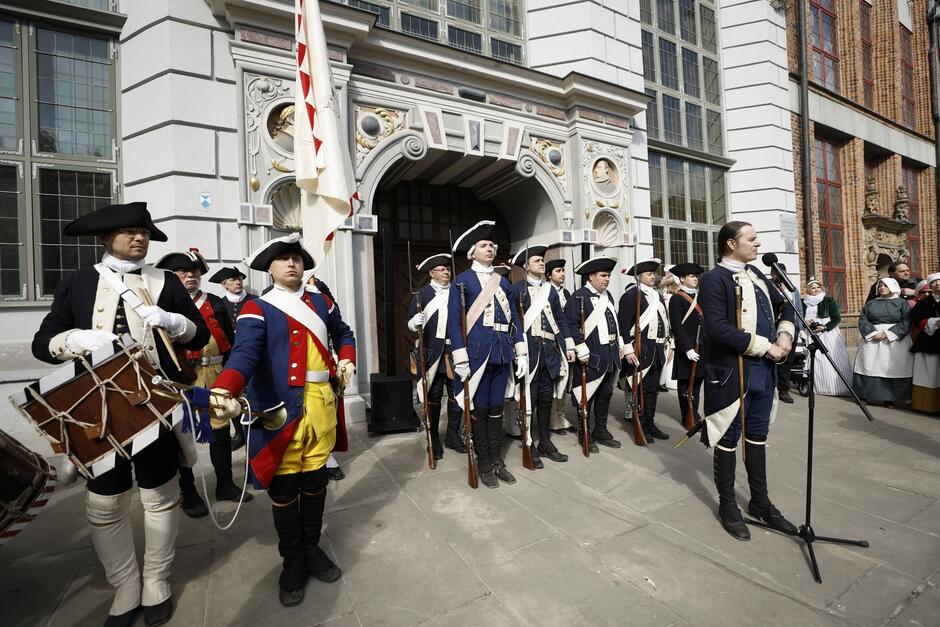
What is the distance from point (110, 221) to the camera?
2250 millimetres

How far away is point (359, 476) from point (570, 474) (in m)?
1.88

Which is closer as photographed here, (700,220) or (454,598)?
(454,598)

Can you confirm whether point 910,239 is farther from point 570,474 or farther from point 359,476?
point 359,476

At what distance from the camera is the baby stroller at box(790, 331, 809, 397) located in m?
7.09

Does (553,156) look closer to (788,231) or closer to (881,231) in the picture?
(788,231)

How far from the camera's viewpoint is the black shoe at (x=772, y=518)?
9.62ft

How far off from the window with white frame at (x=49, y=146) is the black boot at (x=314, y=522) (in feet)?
17.0

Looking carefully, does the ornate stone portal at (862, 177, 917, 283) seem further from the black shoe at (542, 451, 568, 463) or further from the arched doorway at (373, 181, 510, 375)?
the black shoe at (542, 451, 568, 463)

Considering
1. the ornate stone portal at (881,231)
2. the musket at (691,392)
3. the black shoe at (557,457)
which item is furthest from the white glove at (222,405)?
the ornate stone portal at (881,231)

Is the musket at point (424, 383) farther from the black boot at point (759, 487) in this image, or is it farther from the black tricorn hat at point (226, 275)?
the black boot at point (759, 487)

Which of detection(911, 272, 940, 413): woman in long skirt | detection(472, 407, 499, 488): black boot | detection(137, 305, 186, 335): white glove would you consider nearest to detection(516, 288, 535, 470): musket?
detection(472, 407, 499, 488): black boot

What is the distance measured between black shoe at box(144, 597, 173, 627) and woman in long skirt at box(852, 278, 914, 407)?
843 cm

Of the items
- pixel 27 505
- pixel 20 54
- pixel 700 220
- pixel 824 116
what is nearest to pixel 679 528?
pixel 27 505

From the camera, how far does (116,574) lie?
226 cm
